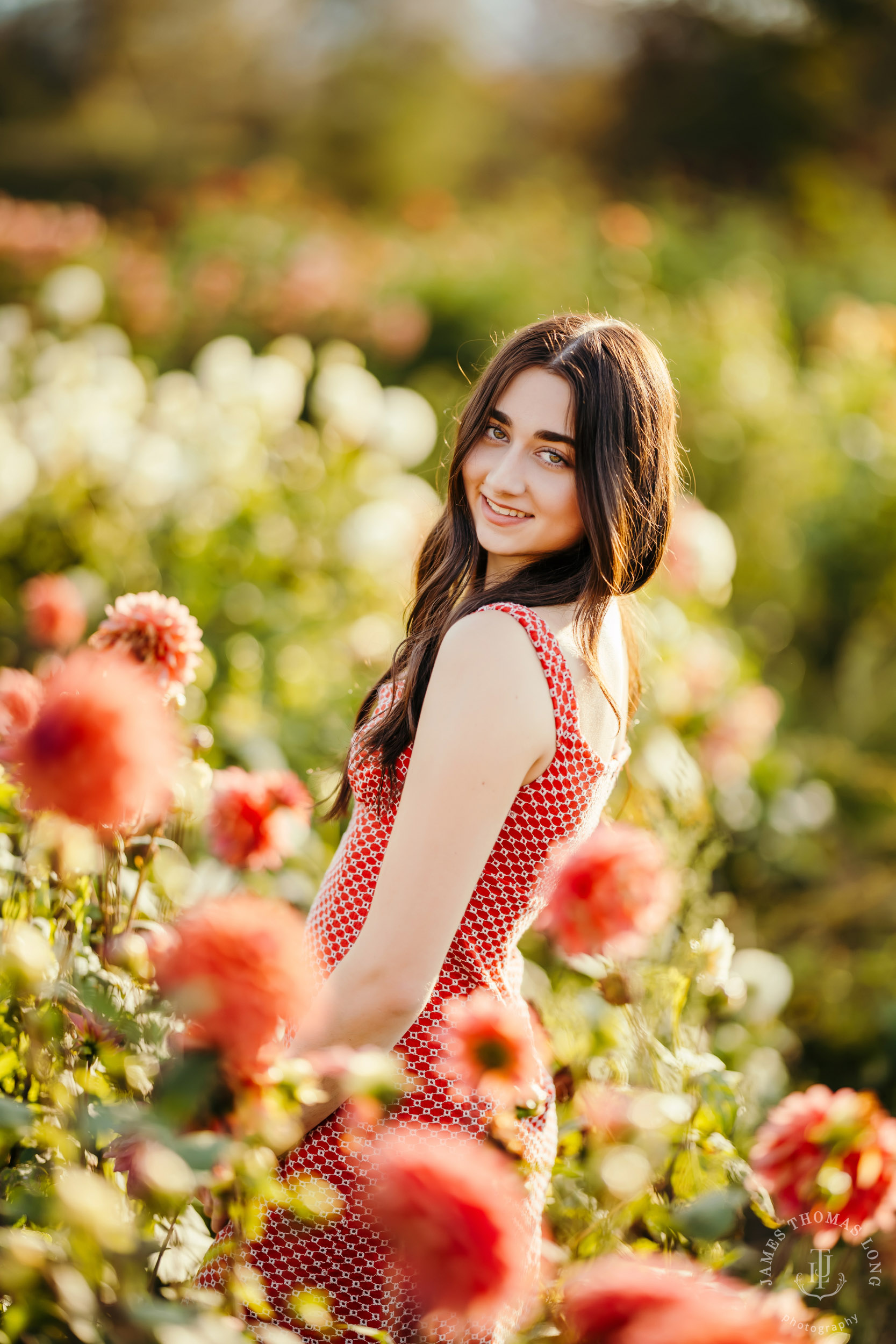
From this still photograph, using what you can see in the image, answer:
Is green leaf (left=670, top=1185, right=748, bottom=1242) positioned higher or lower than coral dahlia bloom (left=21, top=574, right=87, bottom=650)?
higher

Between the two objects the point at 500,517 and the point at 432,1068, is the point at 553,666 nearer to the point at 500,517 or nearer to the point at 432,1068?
the point at 500,517

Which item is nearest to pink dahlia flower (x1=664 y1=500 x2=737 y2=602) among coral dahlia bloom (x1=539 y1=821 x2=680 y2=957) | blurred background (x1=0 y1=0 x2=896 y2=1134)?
blurred background (x1=0 y1=0 x2=896 y2=1134)

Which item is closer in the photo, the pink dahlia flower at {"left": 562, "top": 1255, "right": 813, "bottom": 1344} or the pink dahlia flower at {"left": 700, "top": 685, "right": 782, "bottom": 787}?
the pink dahlia flower at {"left": 562, "top": 1255, "right": 813, "bottom": 1344}

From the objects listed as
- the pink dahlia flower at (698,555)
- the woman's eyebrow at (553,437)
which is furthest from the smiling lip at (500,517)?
the pink dahlia flower at (698,555)

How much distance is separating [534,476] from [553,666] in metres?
0.31

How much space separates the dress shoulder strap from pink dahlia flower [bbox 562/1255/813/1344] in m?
0.63

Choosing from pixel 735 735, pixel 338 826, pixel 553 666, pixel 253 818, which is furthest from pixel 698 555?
pixel 253 818

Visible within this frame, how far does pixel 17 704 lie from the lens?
3.70 ft

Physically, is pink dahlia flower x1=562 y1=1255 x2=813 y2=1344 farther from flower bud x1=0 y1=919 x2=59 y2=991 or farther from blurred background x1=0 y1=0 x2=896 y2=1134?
blurred background x1=0 y1=0 x2=896 y2=1134

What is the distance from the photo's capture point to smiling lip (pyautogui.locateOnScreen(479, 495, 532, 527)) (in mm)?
1413

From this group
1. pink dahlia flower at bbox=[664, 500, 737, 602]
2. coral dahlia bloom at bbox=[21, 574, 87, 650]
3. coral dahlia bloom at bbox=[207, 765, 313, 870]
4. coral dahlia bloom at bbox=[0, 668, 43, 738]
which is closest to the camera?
coral dahlia bloom at bbox=[0, 668, 43, 738]

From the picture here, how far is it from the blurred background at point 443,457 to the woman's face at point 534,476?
490mm

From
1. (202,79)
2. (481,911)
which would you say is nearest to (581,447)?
(481,911)

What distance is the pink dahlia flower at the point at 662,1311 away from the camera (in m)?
0.58
